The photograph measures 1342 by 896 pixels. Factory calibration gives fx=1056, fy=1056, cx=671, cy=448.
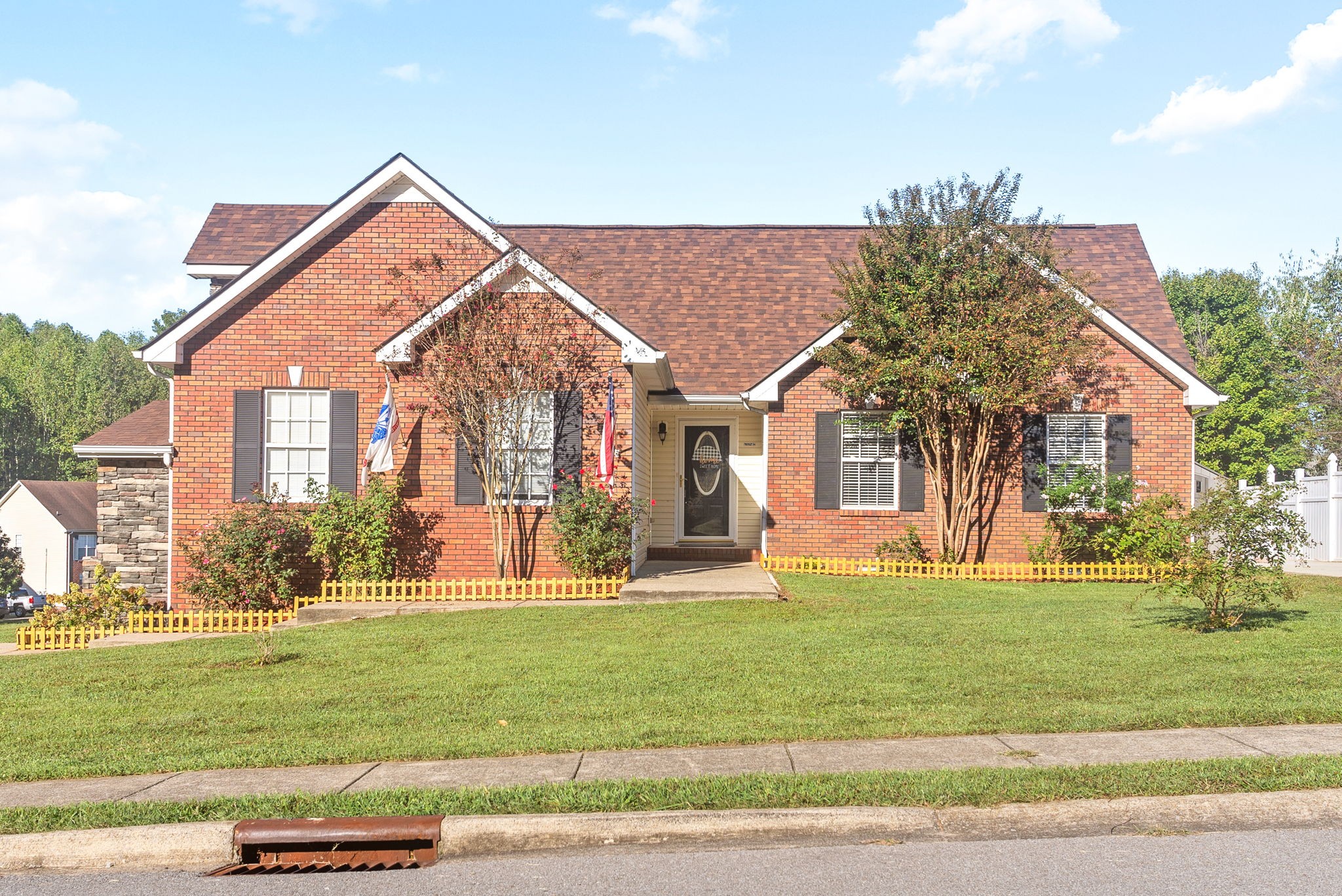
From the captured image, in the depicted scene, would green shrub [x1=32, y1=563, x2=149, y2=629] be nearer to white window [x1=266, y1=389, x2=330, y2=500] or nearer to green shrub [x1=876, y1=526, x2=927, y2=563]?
white window [x1=266, y1=389, x2=330, y2=500]

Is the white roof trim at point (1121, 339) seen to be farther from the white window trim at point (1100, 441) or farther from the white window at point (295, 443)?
the white window at point (295, 443)

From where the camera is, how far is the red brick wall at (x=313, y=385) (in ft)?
50.6

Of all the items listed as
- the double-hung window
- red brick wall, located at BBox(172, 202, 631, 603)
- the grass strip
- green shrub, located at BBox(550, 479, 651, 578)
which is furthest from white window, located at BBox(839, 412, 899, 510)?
the grass strip

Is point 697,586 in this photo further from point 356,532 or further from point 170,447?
point 170,447

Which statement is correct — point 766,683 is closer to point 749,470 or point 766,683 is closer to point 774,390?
point 774,390

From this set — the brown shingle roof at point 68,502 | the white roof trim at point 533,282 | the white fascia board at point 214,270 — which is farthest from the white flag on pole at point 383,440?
the brown shingle roof at point 68,502

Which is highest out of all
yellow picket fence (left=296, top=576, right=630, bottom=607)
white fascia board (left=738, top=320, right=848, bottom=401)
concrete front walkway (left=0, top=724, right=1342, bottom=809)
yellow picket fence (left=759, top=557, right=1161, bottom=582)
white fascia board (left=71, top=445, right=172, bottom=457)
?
white fascia board (left=738, top=320, right=848, bottom=401)

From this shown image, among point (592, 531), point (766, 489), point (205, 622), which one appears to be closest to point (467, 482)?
point (592, 531)

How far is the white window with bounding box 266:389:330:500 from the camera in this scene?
50.8 feet

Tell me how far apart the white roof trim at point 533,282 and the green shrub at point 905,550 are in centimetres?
499

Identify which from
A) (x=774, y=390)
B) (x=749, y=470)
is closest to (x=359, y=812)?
(x=774, y=390)

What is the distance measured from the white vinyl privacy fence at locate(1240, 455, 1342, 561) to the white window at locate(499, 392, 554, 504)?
1515cm

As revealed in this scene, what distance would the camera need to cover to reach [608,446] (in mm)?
14930

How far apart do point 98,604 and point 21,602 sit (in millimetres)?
48703
